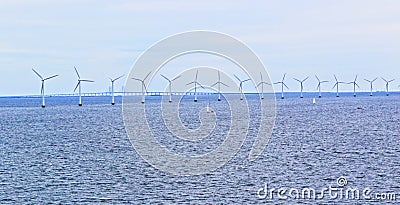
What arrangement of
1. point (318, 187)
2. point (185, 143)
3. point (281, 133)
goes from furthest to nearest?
point (281, 133)
point (185, 143)
point (318, 187)

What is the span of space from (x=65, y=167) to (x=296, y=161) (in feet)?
63.1

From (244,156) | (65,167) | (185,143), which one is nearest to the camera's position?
(65,167)

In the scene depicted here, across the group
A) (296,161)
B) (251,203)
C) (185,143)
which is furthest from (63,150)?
(251,203)

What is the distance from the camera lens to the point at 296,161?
200ft

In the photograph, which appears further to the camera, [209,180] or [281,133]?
[281,133]

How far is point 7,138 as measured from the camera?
102 meters

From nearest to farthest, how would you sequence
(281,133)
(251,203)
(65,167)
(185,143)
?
(251,203)
(65,167)
(185,143)
(281,133)

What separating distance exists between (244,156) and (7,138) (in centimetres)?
4736

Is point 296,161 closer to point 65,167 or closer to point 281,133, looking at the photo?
point 65,167

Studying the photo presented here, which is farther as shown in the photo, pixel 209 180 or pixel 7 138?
pixel 7 138

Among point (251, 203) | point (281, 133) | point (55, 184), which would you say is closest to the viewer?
point (251, 203)

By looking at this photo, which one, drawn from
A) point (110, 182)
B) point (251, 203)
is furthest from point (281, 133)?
point (251, 203)

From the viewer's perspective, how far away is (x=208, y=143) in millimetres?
83938

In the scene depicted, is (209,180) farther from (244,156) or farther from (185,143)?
(185,143)
